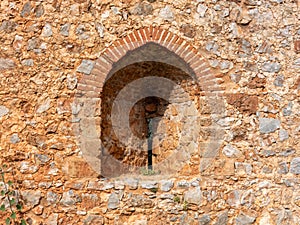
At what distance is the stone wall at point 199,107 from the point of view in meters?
4.13

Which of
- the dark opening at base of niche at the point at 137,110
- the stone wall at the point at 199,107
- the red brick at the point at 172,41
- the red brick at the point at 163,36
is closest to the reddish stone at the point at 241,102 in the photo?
the stone wall at the point at 199,107

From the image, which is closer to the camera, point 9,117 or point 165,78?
point 9,117

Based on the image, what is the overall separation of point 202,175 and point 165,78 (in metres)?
1.36

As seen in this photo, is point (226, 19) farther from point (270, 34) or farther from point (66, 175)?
point (66, 175)

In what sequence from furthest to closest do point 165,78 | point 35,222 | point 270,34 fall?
point 165,78
point 270,34
point 35,222

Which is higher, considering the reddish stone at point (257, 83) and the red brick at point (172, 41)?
the red brick at point (172, 41)

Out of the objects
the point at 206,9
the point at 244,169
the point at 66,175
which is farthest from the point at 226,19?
the point at 66,175

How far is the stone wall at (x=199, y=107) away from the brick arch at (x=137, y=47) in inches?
0.4

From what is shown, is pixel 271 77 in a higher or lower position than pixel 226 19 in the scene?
lower

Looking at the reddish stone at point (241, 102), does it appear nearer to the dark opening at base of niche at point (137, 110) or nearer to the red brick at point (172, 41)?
the dark opening at base of niche at point (137, 110)

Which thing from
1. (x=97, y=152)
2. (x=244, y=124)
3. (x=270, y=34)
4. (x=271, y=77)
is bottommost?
(x=97, y=152)

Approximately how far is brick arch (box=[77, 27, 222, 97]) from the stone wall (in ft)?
0.04

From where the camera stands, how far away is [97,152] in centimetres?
418

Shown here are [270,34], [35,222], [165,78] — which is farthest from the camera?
[165,78]
